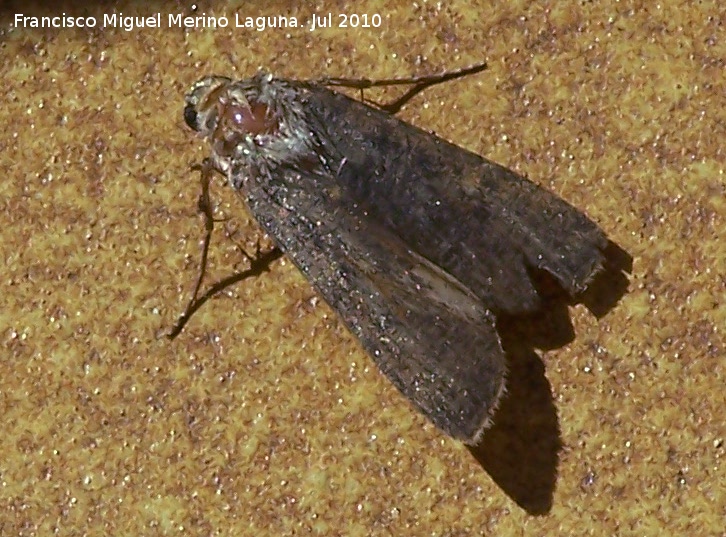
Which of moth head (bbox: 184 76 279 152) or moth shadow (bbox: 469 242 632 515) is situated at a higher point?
moth head (bbox: 184 76 279 152)

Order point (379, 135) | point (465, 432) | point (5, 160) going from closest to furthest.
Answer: point (465, 432)
point (379, 135)
point (5, 160)

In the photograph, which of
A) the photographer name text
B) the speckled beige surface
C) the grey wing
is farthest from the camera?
the photographer name text

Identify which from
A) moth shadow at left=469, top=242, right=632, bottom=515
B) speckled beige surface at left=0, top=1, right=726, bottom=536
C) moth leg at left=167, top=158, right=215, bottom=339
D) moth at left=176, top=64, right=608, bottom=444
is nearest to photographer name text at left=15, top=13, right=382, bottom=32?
speckled beige surface at left=0, top=1, right=726, bottom=536

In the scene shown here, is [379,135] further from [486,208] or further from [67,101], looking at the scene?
[67,101]

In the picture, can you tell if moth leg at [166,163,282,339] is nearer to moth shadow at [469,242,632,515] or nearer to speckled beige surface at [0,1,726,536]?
speckled beige surface at [0,1,726,536]

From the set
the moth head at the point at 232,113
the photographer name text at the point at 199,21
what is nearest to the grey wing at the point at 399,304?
the moth head at the point at 232,113

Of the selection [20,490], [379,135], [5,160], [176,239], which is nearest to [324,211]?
[379,135]
